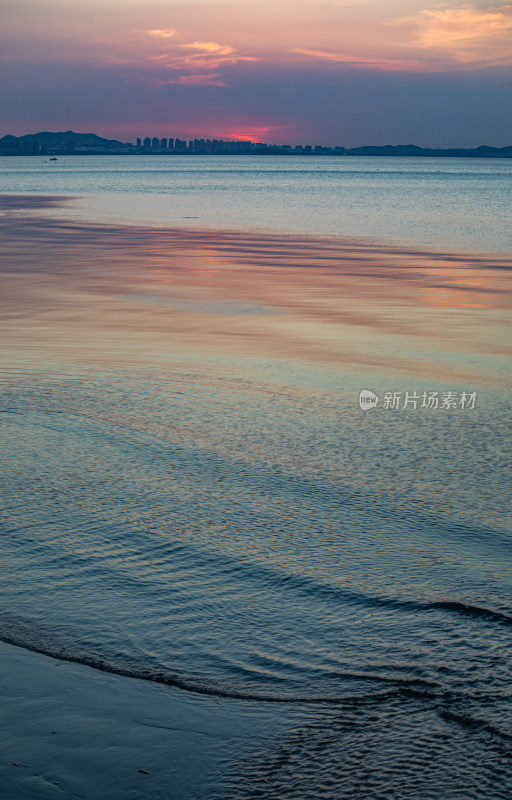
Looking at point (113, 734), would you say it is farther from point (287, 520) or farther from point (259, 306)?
point (259, 306)

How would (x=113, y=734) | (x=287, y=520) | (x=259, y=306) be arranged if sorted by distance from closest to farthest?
1. (x=113, y=734)
2. (x=287, y=520)
3. (x=259, y=306)

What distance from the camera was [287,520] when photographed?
19.6 feet

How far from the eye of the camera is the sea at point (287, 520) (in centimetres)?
379

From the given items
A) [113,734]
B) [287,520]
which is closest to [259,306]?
[287,520]

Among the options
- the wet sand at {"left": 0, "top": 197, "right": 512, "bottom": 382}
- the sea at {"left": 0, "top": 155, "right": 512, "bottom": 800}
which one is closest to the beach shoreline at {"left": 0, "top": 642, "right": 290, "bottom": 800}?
the sea at {"left": 0, "top": 155, "right": 512, "bottom": 800}

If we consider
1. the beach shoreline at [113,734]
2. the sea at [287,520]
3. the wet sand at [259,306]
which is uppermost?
the wet sand at [259,306]

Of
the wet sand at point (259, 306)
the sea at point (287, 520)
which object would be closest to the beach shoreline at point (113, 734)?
the sea at point (287, 520)

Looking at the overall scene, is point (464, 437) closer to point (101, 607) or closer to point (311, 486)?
point (311, 486)

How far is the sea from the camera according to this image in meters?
3.79

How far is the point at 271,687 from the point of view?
4012 mm

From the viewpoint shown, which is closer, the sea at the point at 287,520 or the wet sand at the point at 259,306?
the sea at the point at 287,520

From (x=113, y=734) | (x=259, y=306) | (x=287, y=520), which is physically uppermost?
(x=259, y=306)

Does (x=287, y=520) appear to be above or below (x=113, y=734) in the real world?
above

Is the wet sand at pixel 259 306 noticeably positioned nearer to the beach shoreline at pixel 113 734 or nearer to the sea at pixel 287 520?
the sea at pixel 287 520
